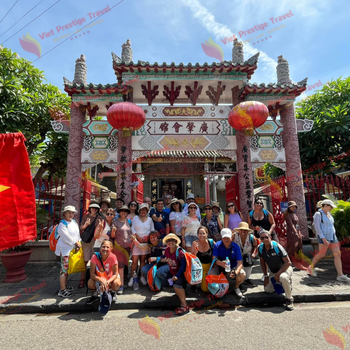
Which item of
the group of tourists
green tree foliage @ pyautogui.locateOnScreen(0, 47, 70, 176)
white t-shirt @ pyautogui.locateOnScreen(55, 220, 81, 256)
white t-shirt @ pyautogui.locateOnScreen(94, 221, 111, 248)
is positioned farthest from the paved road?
green tree foliage @ pyautogui.locateOnScreen(0, 47, 70, 176)

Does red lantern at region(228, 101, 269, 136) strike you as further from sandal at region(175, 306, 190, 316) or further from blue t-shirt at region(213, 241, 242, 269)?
sandal at region(175, 306, 190, 316)

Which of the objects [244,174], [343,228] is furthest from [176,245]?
[343,228]

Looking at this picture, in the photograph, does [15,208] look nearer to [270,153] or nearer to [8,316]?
[8,316]

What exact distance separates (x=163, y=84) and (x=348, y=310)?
771 centimetres

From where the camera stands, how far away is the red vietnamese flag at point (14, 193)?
4199 millimetres

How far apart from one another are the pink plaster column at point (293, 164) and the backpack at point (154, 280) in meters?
5.12

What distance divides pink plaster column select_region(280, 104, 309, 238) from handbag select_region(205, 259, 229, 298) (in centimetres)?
443

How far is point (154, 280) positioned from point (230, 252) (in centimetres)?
161

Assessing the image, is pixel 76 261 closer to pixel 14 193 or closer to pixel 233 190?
pixel 14 193

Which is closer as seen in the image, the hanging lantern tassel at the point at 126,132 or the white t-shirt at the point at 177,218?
A: the white t-shirt at the point at 177,218

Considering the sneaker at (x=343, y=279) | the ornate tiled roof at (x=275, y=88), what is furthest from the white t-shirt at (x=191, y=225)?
the ornate tiled roof at (x=275, y=88)

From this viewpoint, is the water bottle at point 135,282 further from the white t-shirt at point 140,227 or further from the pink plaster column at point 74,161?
the pink plaster column at point 74,161

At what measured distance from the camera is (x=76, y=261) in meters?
4.66

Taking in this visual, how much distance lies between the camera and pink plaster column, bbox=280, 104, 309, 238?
7363mm
